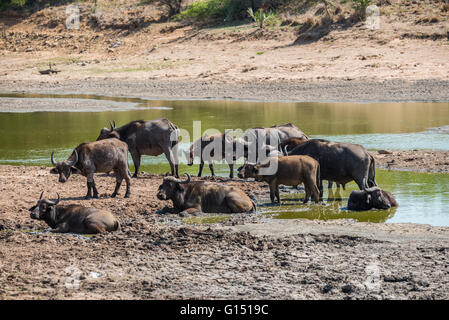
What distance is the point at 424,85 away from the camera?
26000mm

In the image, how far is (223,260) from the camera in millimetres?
8383

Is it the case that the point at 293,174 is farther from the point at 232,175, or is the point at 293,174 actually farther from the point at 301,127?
the point at 301,127

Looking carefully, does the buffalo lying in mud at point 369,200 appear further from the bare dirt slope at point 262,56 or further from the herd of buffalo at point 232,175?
the bare dirt slope at point 262,56

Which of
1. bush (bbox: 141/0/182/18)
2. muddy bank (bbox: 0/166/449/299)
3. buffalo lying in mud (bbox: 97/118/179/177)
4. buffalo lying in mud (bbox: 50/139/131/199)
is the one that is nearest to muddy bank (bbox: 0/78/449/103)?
bush (bbox: 141/0/182/18)

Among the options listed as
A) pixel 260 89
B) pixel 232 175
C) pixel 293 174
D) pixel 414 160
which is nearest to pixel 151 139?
pixel 232 175

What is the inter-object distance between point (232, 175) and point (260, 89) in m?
15.0

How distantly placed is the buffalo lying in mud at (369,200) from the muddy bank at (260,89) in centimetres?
1462

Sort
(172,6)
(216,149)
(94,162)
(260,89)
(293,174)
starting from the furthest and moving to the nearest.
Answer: (172,6) < (260,89) < (216,149) < (94,162) < (293,174)

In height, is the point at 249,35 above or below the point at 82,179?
above

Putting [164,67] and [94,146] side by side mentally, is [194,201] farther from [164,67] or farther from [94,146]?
[164,67]

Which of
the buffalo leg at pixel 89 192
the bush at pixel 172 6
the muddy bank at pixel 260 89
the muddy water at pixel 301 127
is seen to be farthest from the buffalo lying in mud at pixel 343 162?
the bush at pixel 172 6

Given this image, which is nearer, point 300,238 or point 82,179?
point 300,238
